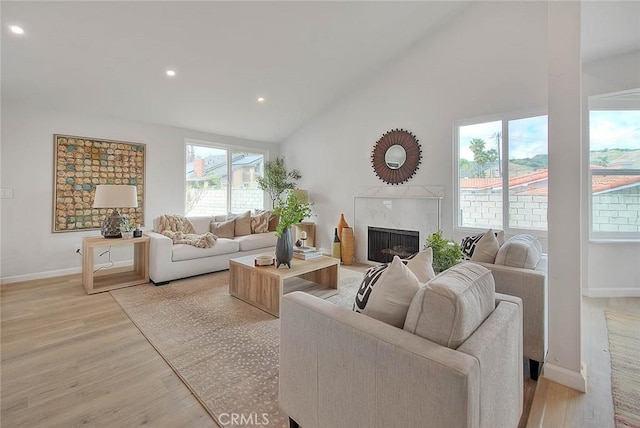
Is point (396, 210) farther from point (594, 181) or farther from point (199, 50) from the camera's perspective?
point (199, 50)

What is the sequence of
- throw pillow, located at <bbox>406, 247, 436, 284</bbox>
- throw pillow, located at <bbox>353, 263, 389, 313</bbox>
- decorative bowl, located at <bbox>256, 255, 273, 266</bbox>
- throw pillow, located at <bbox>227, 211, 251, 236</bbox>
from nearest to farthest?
throw pillow, located at <bbox>353, 263, 389, 313</bbox>, throw pillow, located at <bbox>406, 247, 436, 284</bbox>, decorative bowl, located at <bbox>256, 255, 273, 266</bbox>, throw pillow, located at <bbox>227, 211, 251, 236</bbox>

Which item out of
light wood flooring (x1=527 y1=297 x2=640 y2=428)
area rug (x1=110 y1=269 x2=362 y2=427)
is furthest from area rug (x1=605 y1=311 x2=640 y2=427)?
area rug (x1=110 y1=269 x2=362 y2=427)

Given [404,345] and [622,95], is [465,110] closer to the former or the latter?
[622,95]

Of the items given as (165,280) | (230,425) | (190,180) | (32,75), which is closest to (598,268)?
(230,425)

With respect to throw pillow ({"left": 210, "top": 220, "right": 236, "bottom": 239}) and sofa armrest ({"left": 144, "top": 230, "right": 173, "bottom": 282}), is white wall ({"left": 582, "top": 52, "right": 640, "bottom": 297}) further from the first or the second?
sofa armrest ({"left": 144, "top": 230, "right": 173, "bottom": 282})

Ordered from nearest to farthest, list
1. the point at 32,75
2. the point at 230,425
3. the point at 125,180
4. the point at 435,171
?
the point at 230,425 < the point at 32,75 < the point at 435,171 < the point at 125,180

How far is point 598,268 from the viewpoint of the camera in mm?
3357

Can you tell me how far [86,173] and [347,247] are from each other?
12.9 ft

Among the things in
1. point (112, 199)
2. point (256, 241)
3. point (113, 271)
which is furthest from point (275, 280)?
point (113, 271)

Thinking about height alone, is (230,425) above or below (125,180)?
below

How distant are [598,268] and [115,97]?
6.25m

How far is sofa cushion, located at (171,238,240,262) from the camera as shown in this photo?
145 inches

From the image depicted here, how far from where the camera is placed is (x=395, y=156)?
175 inches

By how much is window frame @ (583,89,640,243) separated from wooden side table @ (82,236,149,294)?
210 inches
